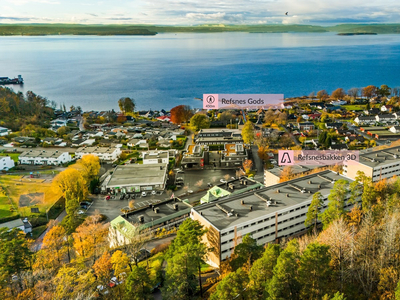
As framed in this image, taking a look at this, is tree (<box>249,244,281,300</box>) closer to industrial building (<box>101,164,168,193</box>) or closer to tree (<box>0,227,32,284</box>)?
tree (<box>0,227,32,284</box>)

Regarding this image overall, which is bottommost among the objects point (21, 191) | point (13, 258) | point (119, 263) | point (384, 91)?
point (21, 191)

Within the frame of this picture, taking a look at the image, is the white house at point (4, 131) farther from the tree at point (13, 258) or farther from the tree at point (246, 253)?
the tree at point (246, 253)

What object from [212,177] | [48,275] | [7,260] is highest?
[7,260]

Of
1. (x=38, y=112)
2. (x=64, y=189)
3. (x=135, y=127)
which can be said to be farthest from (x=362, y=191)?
(x=38, y=112)

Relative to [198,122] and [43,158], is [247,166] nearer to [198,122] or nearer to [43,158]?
[198,122]

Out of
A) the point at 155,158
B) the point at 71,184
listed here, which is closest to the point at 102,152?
the point at 155,158

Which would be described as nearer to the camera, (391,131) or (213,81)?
(391,131)

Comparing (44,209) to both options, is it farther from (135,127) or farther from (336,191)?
(135,127)
